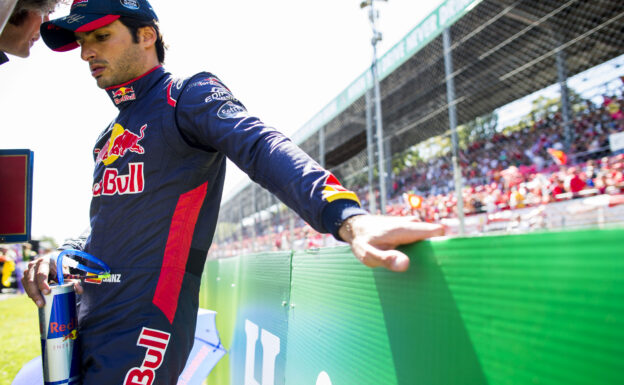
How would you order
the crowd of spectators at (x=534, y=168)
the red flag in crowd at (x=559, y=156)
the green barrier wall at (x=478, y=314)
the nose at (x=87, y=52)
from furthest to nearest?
1. the red flag in crowd at (x=559, y=156)
2. the crowd of spectators at (x=534, y=168)
3. the nose at (x=87, y=52)
4. the green barrier wall at (x=478, y=314)

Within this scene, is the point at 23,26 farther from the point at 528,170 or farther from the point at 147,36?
the point at 528,170

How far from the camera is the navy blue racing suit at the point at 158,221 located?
1077mm

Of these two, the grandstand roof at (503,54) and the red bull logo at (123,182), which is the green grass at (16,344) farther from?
the grandstand roof at (503,54)

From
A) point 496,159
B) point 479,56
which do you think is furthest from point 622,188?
point 479,56

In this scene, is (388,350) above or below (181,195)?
below

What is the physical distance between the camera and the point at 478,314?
69 centimetres

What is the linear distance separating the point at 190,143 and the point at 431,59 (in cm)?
676

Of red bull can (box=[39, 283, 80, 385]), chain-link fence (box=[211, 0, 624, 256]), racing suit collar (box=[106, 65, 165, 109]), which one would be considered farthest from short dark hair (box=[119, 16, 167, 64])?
chain-link fence (box=[211, 0, 624, 256])

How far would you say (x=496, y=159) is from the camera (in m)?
5.68

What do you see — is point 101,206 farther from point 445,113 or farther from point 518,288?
point 445,113

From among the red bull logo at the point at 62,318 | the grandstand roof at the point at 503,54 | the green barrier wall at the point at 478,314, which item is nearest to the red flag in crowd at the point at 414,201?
the grandstand roof at the point at 503,54

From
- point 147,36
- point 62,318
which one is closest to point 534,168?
point 147,36

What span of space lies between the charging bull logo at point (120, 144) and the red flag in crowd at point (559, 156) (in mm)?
5203

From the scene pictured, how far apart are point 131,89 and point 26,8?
2.28 feet
